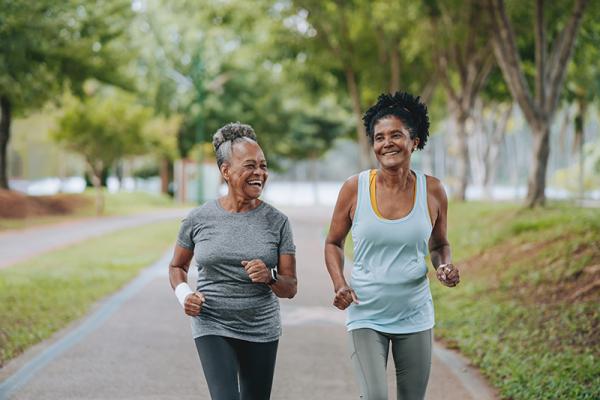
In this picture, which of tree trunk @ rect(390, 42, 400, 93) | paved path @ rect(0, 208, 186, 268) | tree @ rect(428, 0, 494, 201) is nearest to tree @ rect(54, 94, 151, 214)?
paved path @ rect(0, 208, 186, 268)

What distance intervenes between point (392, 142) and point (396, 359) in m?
1.00

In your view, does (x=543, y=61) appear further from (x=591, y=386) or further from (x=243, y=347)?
(x=243, y=347)

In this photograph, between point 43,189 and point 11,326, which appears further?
point 43,189

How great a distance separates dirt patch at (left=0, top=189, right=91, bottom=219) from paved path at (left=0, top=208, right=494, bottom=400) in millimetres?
17718

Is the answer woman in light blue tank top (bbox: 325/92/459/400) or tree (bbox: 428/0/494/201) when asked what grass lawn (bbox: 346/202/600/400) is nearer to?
woman in light blue tank top (bbox: 325/92/459/400)

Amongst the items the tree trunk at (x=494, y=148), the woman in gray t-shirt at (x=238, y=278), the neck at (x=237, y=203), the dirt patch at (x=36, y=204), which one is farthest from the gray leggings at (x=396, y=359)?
the tree trunk at (x=494, y=148)

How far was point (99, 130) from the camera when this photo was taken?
102ft

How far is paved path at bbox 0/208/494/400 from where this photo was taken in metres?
6.02

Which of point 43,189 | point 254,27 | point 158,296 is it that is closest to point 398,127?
point 158,296

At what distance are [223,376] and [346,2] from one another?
66.0 ft

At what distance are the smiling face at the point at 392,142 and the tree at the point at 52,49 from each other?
7.06m

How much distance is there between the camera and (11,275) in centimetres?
1306

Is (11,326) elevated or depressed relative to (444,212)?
depressed

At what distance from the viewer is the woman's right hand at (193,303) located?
3580 mm
